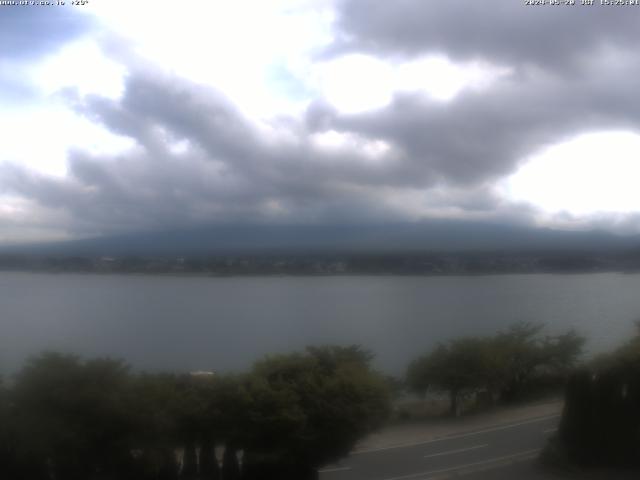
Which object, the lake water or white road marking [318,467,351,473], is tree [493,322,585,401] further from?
white road marking [318,467,351,473]

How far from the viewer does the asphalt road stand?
9.59m

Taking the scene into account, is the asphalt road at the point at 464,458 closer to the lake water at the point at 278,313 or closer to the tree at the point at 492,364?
the tree at the point at 492,364

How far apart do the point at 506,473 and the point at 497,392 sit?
14.7ft

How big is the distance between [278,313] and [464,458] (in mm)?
12797

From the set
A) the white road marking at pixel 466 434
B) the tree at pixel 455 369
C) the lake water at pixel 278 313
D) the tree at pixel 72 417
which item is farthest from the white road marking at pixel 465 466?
the tree at pixel 72 417

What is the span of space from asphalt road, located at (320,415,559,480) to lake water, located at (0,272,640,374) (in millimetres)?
2798

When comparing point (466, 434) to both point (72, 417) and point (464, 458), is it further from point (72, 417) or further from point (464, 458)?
point (72, 417)

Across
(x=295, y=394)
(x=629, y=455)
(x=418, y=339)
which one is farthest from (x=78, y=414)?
(x=418, y=339)

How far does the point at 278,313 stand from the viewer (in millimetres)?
22234

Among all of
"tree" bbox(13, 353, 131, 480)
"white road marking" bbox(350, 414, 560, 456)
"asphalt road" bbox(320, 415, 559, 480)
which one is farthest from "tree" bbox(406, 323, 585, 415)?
"tree" bbox(13, 353, 131, 480)

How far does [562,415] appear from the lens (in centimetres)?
1089

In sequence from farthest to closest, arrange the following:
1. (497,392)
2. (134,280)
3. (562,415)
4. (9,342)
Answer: (134,280) < (497,392) < (9,342) < (562,415)

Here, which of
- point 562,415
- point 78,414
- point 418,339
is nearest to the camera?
point 78,414

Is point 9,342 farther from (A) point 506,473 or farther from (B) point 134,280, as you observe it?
(A) point 506,473
